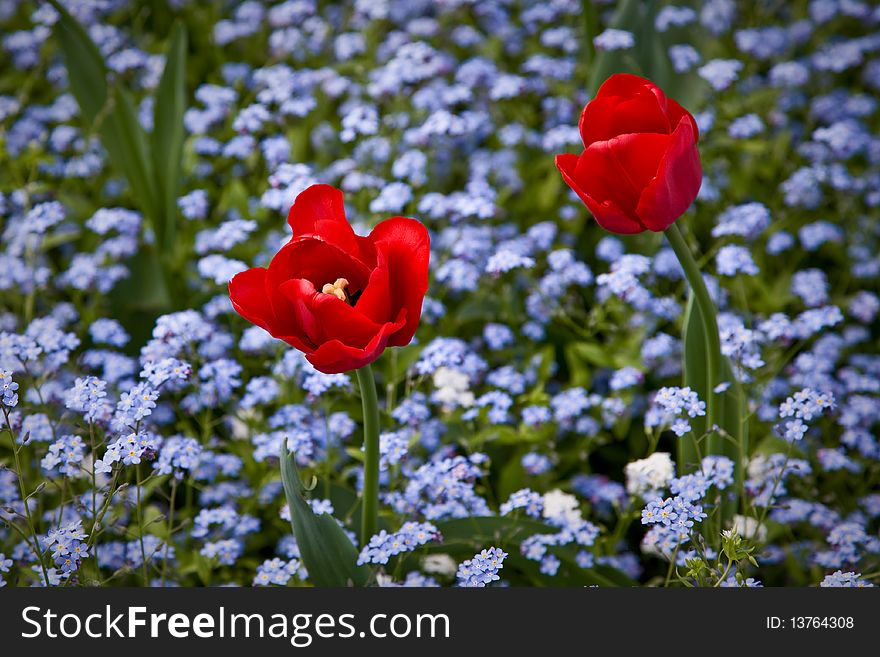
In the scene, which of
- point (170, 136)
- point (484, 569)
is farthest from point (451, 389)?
point (170, 136)

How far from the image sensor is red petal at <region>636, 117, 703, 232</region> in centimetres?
113

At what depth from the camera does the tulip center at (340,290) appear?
1078 millimetres

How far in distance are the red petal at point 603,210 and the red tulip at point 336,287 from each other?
0.65 ft

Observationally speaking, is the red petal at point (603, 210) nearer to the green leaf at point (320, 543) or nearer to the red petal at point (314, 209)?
the red petal at point (314, 209)

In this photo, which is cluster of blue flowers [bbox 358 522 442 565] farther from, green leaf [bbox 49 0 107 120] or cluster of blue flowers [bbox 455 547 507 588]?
green leaf [bbox 49 0 107 120]

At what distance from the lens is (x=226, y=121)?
A: 2516 mm

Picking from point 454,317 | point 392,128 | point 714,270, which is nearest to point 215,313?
point 454,317

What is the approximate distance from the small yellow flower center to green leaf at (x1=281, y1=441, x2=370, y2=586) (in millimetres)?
232

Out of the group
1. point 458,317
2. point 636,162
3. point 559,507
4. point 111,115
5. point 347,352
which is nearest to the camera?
point 347,352

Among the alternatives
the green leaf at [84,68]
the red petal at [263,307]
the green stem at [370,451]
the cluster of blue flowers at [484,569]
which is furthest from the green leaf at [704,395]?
the green leaf at [84,68]

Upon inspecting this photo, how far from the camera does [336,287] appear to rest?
3.58 feet

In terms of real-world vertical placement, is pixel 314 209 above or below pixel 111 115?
below

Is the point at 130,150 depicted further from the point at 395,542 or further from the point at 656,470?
the point at 656,470

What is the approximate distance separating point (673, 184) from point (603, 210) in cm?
9
